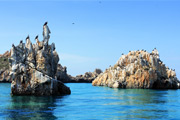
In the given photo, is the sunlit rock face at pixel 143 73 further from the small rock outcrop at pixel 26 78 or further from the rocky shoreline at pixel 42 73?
the small rock outcrop at pixel 26 78

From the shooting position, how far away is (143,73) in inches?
5482

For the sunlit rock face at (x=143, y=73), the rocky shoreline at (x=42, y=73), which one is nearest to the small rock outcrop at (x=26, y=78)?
the rocky shoreline at (x=42, y=73)

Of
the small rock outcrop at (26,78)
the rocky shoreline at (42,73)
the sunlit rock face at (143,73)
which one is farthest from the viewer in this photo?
the sunlit rock face at (143,73)

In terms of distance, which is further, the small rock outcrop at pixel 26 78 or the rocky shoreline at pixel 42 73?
the rocky shoreline at pixel 42 73

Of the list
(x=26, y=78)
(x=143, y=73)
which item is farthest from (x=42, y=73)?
(x=143, y=73)

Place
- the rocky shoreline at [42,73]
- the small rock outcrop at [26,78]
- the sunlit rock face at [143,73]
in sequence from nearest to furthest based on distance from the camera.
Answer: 1. the small rock outcrop at [26,78]
2. the rocky shoreline at [42,73]
3. the sunlit rock face at [143,73]

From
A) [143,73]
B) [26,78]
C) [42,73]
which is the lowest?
[26,78]

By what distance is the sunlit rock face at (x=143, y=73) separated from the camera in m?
139

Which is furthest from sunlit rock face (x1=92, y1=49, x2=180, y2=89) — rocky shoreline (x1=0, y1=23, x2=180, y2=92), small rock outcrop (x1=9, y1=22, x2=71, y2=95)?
small rock outcrop (x1=9, y1=22, x2=71, y2=95)

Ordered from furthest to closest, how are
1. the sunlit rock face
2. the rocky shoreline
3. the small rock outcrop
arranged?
1. the sunlit rock face
2. the rocky shoreline
3. the small rock outcrop

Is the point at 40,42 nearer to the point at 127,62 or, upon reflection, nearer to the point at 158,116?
the point at 158,116

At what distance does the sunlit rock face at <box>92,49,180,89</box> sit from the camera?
5487 inches

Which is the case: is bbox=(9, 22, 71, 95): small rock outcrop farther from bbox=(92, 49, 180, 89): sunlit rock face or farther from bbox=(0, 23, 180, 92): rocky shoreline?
bbox=(92, 49, 180, 89): sunlit rock face

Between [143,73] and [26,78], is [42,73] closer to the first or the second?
[26,78]
